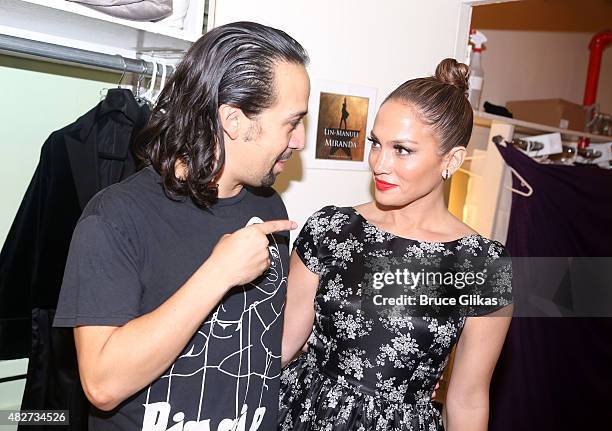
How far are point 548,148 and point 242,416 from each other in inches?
86.5

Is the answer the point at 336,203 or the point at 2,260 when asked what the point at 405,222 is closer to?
the point at 336,203

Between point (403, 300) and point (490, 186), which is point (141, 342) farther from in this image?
point (490, 186)

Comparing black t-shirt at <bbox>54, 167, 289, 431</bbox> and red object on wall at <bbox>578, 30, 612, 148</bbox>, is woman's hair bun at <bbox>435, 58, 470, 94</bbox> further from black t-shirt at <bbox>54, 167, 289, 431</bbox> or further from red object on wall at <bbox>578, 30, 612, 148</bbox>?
red object on wall at <bbox>578, 30, 612, 148</bbox>

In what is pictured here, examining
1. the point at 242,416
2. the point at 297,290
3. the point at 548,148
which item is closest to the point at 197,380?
the point at 242,416

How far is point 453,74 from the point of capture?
147 cm

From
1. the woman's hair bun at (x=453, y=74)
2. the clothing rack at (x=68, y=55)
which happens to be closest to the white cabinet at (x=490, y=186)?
the woman's hair bun at (x=453, y=74)

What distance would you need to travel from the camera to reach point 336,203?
6.36ft

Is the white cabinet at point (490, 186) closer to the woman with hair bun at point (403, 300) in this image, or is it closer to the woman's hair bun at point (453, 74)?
the woman's hair bun at point (453, 74)

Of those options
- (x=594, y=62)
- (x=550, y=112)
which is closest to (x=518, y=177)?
(x=550, y=112)

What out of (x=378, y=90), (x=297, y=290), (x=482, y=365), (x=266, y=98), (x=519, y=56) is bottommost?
(x=482, y=365)

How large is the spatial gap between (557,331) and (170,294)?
2200 mm

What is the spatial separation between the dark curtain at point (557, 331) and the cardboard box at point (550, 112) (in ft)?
1.28

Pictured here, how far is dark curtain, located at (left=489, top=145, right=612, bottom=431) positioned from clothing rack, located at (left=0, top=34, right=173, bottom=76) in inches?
65.9

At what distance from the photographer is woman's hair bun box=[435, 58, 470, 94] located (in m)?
1.47
